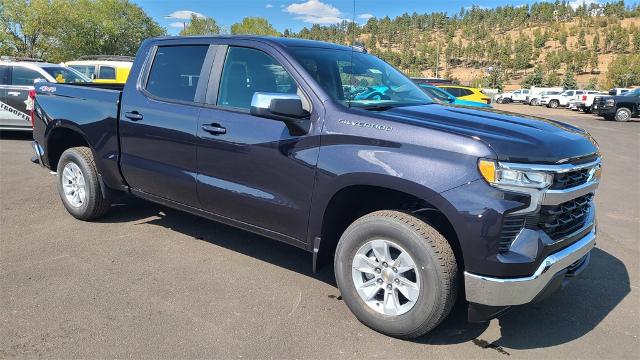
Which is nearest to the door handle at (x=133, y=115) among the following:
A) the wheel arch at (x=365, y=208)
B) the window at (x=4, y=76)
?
the wheel arch at (x=365, y=208)

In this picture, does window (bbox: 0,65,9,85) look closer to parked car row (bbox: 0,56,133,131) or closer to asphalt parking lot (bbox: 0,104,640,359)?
parked car row (bbox: 0,56,133,131)

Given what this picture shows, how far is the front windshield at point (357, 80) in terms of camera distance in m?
3.79

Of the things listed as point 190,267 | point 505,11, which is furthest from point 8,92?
point 505,11

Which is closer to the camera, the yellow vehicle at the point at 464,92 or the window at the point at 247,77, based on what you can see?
the window at the point at 247,77

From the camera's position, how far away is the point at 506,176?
2.86 metres

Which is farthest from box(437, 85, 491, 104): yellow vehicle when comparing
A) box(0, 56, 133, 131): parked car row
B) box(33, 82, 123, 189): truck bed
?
box(33, 82, 123, 189): truck bed

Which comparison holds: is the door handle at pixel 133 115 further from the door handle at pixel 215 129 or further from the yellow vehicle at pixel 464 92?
the yellow vehicle at pixel 464 92

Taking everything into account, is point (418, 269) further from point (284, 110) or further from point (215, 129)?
point (215, 129)

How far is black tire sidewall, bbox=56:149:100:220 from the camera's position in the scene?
5293 mm

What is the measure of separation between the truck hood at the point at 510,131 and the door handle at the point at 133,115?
238cm

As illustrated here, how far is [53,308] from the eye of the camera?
3.59 meters

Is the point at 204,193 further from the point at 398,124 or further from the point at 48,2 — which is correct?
the point at 48,2

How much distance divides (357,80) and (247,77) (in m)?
0.88

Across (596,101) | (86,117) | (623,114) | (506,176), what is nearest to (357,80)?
(506,176)
